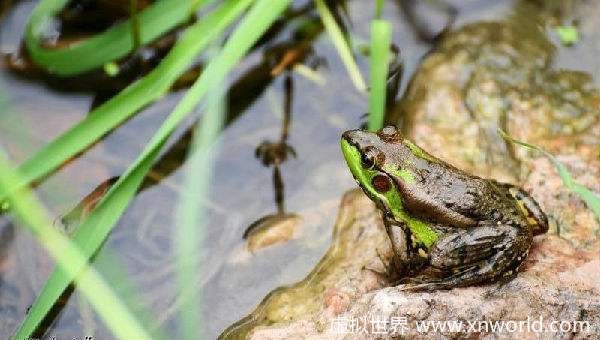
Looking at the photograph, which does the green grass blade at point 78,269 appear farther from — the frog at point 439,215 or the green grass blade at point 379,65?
the green grass blade at point 379,65

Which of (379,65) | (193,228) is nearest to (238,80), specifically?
(379,65)

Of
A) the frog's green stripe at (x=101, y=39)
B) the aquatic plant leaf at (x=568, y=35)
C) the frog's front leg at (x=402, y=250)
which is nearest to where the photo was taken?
the frog's front leg at (x=402, y=250)

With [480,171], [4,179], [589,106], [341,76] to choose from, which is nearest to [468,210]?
[480,171]

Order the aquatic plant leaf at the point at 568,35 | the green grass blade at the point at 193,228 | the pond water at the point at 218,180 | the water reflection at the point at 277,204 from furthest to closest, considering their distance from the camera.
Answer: the aquatic plant leaf at the point at 568,35
the water reflection at the point at 277,204
the pond water at the point at 218,180
the green grass blade at the point at 193,228

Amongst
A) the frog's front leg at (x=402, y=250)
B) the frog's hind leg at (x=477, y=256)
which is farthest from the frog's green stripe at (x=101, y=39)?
the frog's hind leg at (x=477, y=256)

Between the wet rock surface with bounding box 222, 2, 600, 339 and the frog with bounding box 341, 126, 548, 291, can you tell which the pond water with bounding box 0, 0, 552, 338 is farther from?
the frog with bounding box 341, 126, 548, 291

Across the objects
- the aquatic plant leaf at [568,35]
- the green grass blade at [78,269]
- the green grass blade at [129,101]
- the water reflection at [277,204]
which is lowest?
the water reflection at [277,204]

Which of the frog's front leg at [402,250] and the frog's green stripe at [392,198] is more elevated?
the frog's green stripe at [392,198]
